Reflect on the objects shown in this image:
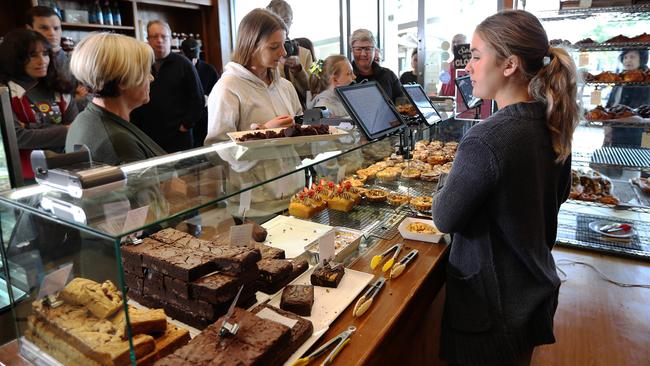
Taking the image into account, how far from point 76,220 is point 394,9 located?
6.65m

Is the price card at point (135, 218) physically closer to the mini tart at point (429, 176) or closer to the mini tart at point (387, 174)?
the mini tart at point (387, 174)

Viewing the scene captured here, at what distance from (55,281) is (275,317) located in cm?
56

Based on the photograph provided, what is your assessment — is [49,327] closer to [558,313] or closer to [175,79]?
→ [558,313]

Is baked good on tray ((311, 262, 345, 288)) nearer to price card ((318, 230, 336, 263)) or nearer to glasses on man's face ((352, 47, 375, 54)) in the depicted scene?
price card ((318, 230, 336, 263))

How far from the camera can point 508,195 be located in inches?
57.9

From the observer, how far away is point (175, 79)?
13.0 feet

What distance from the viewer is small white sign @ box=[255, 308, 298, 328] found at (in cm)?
124

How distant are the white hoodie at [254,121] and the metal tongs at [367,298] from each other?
1.52ft

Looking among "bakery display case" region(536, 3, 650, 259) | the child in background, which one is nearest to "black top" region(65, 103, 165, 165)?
the child in background

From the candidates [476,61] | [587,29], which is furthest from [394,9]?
[476,61]

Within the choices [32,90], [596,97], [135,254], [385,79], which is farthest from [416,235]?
[596,97]

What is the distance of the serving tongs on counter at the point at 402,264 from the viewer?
5.35 ft

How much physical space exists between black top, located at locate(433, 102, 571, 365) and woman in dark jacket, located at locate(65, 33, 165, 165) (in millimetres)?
A: 1148

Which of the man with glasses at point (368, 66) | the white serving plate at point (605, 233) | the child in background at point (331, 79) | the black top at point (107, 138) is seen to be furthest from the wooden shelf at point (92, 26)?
the white serving plate at point (605, 233)
